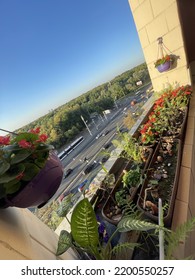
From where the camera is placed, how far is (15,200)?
518mm

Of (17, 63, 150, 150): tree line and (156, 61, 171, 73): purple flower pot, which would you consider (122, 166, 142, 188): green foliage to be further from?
(156, 61, 171, 73): purple flower pot

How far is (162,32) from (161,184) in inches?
80.8

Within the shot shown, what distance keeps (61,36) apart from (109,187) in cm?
228

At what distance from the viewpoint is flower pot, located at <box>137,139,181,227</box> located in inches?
34.8

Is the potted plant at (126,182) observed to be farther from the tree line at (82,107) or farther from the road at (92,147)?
the tree line at (82,107)

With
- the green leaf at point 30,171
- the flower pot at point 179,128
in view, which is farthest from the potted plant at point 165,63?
the green leaf at point 30,171

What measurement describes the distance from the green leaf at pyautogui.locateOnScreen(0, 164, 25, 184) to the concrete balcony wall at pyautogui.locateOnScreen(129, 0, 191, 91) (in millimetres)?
2391

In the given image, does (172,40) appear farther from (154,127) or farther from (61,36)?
(61,36)

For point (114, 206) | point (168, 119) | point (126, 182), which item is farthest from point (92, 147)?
point (114, 206)

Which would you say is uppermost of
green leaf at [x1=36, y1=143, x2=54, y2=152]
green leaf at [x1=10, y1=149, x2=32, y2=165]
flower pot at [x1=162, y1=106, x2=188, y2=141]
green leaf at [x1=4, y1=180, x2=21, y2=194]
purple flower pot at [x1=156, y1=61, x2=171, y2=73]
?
green leaf at [x1=10, y1=149, x2=32, y2=165]

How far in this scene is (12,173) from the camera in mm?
494

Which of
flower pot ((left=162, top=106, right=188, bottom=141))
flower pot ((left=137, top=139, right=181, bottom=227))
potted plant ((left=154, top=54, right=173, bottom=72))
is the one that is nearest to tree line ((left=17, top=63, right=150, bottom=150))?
potted plant ((left=154, top=54, right=173, bottom=72))

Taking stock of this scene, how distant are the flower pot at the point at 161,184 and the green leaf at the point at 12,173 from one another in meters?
0.63

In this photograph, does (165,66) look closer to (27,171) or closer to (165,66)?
(165,66)
